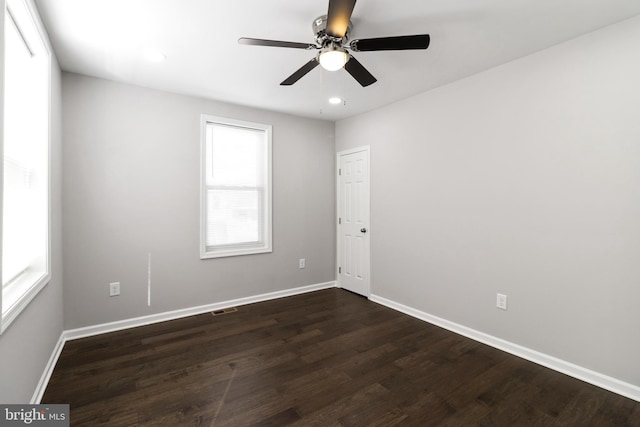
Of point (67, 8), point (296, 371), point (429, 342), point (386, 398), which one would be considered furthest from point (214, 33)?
point (429, 342)

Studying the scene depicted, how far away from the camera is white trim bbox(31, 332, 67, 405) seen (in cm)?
190

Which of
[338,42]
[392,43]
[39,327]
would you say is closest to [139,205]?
[39,327]

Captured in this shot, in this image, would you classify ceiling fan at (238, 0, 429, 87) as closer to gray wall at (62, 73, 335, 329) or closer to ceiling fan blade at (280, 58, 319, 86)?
ceiling fan blade at (280, 58, 319, 86)

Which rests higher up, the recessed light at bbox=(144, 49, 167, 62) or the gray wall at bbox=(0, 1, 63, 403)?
the recessed light at bbox=(144, 49, 167, 62)

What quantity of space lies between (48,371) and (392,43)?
3.30m

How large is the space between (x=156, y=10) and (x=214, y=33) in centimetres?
38

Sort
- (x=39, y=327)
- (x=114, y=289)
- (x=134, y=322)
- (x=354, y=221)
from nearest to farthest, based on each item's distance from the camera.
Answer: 1. (x=39, y=327)
2. (x=114, y=289)
3. (x=134, y=322)
4. (x=354, y=221)

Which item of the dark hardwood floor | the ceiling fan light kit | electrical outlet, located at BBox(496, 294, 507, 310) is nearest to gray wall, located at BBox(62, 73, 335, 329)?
the dark hardwood floor

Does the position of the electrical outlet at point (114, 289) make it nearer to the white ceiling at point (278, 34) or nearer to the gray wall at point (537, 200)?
the white ceiling at point (278, 34)

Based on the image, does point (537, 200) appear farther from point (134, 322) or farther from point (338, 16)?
point (134, 322)

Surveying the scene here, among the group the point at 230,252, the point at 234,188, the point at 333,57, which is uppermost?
the point at 333,57

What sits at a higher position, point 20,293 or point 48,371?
point 20,293

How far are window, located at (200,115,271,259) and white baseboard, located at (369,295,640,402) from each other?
2277 mm

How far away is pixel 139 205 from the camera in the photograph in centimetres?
312
